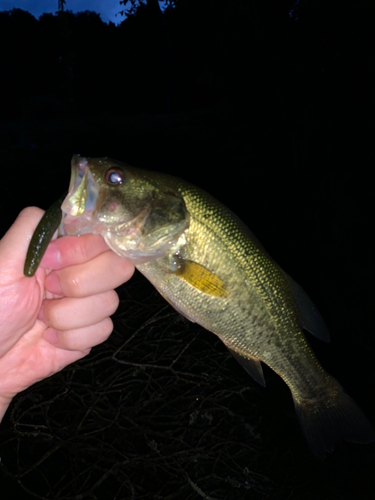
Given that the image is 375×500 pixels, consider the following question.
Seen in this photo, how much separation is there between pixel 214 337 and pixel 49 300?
296cm

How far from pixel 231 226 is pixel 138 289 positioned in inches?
146

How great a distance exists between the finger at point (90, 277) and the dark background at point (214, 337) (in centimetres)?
196

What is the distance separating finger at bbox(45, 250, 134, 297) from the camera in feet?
5.13

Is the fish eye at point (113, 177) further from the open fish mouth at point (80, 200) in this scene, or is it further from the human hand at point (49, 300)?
the human hand at point (49, 300)

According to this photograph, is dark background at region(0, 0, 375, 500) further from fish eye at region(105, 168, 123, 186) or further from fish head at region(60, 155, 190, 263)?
fish eye at region(105, 168, 123, 186)

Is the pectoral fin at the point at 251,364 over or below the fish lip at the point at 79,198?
below

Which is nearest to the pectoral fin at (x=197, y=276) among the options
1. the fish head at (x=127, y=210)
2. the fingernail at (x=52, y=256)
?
the fish head at (x=127, y=210)

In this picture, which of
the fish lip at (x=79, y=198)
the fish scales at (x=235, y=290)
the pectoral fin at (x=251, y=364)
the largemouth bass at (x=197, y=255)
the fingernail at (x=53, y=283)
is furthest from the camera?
the pectoral fin at (x=251, y=364)

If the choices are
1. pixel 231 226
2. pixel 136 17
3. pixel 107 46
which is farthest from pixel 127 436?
pixel 107 46

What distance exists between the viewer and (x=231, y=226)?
4.95ft

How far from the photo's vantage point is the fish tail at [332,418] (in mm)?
1862

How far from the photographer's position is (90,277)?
157cm

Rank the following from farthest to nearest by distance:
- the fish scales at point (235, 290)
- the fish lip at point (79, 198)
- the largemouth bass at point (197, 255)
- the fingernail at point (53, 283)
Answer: the fingernail at point (53, 283) < the fish scales at point (235, 290) < the largemouth bass at point (197, 255) < the fish lip at point (79, 198)

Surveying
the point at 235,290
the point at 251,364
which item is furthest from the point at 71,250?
the point at 251,364
